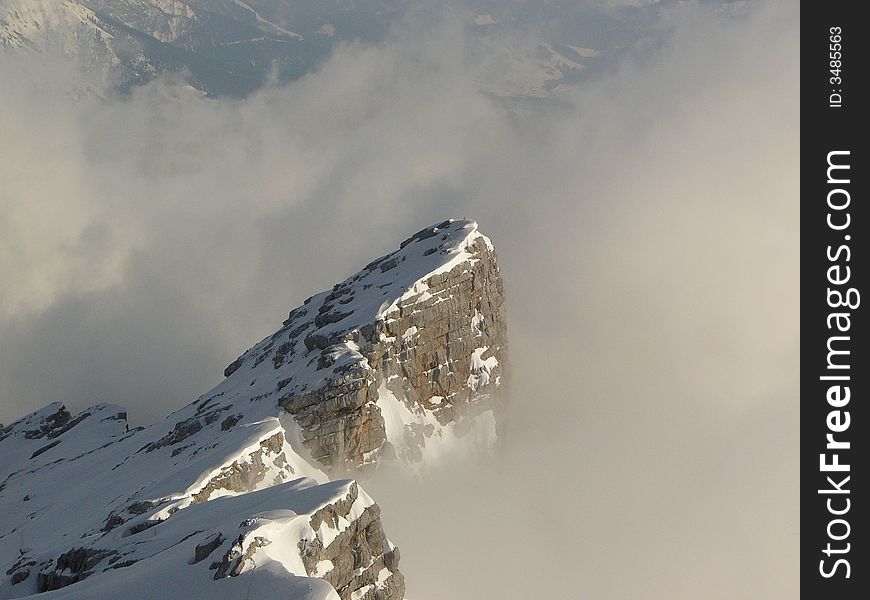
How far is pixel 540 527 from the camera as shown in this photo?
16938 centimetres

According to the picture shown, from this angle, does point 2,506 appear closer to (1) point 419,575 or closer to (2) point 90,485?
(2) point 90,485

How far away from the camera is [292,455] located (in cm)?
13338

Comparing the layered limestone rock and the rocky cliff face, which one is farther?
the layered limestone rock

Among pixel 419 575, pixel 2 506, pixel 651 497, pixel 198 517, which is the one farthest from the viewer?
pixel 651 497

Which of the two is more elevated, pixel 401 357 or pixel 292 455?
pixel 401 357

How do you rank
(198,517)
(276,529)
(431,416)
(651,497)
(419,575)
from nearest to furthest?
1. (276,529)
2. (198,517)
3. (419,575)
4. (431,416)
5. (651,497)

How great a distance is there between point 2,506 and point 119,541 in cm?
7722

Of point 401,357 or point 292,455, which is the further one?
point 401,357

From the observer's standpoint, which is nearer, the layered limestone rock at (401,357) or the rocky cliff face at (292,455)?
the rocky cliff face at (292,455)

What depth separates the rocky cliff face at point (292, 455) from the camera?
8450cm

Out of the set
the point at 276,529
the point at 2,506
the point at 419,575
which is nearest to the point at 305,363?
the point at 419,575

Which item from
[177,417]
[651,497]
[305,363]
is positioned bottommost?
[651,497]

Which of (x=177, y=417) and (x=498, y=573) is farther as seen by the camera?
(x=177, y=417)

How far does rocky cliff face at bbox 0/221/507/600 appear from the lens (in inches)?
3327
